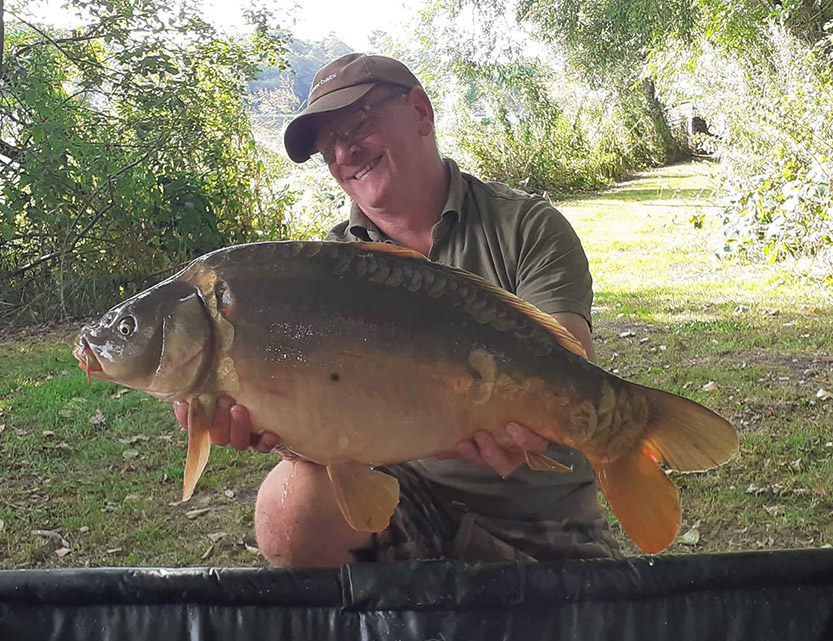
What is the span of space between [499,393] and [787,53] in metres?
5.23

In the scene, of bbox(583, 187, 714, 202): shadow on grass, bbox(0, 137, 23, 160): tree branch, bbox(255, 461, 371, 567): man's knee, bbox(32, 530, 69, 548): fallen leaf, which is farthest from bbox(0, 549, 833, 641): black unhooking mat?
bbox(583, 187, 714, 202): shadow on grass

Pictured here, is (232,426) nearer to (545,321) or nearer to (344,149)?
(545,321)

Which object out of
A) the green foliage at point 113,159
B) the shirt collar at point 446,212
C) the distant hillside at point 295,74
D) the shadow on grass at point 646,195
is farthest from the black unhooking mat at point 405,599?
the shadow on grass at point 646,195

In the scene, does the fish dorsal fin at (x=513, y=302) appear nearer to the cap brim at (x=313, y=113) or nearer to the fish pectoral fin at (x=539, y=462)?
the fish pectoral fin at (x=539, y=462)

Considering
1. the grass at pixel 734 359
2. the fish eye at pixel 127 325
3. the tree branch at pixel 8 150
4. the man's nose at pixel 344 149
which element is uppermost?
the tree branch at pixel 8 150

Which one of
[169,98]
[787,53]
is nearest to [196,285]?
[169,98]

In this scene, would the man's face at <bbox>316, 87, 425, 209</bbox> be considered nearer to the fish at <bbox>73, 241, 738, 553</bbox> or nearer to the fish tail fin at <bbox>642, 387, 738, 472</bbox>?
the fish at <bbox>73, 241, 738, 553</bbox>

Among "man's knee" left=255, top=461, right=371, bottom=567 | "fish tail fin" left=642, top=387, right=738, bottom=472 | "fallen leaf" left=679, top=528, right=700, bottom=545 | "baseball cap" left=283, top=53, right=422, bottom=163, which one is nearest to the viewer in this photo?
"fish tail fin" left=642, top=387, right=738, bottom=472

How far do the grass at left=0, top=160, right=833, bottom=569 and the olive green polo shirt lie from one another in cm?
80

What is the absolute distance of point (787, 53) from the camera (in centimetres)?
545

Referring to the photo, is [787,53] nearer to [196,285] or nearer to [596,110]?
[196,285]

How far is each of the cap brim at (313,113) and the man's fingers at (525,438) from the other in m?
0.69

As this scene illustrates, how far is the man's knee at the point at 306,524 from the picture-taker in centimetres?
139

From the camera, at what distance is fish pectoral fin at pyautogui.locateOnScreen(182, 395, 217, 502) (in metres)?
Result: 1.08
